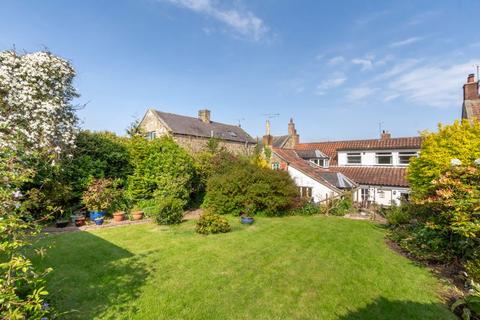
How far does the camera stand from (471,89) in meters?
18.1

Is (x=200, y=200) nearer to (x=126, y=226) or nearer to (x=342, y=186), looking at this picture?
(x=126, y=226)

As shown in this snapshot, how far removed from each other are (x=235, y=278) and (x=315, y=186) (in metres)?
16.2

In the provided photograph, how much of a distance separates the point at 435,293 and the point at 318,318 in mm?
3525

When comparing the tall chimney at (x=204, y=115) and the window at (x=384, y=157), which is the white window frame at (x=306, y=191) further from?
the tall chimney at (x=204, y=115)

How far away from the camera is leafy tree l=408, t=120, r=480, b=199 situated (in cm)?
1067

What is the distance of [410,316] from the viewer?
5051 millimetres

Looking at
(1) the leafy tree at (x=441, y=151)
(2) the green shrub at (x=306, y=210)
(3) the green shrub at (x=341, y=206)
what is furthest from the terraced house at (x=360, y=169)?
(1) the leafy tree at (x=441, y=151)

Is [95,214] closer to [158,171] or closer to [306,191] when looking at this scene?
[158,171]

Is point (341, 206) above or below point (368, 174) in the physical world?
below

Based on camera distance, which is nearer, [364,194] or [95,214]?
[95,214]

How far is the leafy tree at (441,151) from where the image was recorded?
35.0 ft

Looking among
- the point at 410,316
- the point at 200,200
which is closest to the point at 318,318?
the point at 410,316

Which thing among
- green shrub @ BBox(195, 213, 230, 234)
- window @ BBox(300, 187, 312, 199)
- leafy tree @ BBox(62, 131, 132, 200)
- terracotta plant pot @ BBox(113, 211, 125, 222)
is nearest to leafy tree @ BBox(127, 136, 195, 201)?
leafy tree @ BBox(62, 131, 132, 200)

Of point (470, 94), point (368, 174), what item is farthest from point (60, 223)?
point (470, 94)
